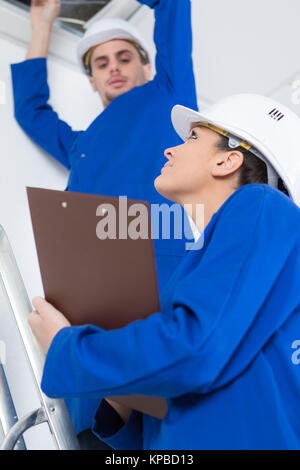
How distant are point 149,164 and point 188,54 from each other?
447mm

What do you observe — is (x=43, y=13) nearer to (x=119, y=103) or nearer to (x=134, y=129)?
(x=119, y=103)

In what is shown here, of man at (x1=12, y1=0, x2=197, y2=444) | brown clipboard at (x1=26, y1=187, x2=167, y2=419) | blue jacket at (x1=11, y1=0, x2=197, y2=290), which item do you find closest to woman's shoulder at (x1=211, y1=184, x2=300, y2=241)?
brown clipboard at (x1=26, y1=187, x2=167, y2=419)

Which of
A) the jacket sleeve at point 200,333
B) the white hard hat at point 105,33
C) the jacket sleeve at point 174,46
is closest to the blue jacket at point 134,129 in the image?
the jacket sleeve at point 174,46

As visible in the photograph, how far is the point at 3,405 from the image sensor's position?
1176 mm

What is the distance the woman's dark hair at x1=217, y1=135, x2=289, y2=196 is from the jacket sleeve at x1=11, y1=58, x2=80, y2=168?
0.98m

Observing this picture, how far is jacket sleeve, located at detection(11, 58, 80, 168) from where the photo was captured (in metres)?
2.09

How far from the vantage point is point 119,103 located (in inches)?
78.4

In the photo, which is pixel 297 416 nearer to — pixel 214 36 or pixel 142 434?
pixel 142 434

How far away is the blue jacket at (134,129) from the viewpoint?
176cm

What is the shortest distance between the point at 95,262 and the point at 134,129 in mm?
1049

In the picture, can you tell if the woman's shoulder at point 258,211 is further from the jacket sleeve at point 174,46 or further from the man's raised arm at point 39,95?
the man's raised arm at point 39,95

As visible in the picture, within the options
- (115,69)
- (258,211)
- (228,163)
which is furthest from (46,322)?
(115,69)

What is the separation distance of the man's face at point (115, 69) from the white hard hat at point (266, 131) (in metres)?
0.95
